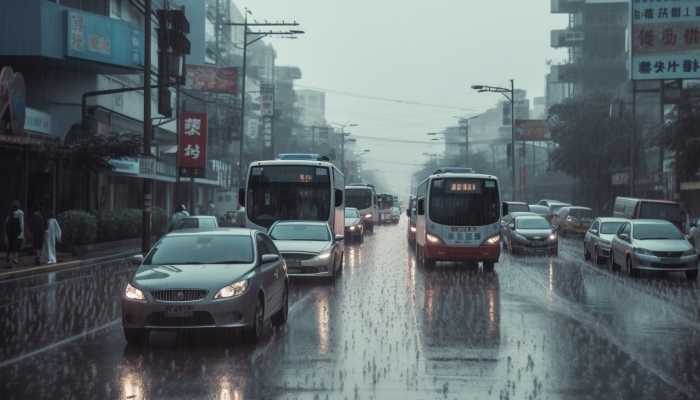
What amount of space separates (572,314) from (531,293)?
3790mm

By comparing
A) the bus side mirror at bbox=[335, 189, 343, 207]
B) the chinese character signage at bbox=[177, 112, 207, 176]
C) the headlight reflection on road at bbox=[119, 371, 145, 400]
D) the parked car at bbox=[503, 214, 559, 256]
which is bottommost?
the headlight reflection on road at bbox=[119, 371, 145, 400]

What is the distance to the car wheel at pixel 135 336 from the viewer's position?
11.1 m

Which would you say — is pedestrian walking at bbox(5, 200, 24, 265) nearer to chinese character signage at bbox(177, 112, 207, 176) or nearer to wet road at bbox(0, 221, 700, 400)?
wet road at bbox(0, 221, 700, 400)

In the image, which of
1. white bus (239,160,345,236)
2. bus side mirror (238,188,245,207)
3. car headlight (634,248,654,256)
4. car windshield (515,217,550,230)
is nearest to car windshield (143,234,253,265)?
car headlight (634,248,654,256)

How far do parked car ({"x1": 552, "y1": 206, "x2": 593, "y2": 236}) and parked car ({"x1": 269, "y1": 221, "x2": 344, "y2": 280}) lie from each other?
28.9 metres

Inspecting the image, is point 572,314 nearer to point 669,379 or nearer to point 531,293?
point 531,293

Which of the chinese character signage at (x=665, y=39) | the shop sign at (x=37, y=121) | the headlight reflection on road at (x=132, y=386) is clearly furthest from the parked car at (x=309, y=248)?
the chinese character signage at (x=665, y=39)

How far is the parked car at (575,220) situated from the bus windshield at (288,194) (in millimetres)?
24289

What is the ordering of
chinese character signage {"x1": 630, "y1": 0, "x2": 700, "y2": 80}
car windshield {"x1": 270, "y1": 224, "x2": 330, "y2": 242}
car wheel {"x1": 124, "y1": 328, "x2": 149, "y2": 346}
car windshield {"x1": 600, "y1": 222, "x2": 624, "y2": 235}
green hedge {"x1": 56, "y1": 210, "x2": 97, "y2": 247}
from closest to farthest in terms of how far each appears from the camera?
car wheel {"x1": 124, "y1": 328, "x2": 149, "y2": 346} → car windshield {"x1": 270, "y1": 224, "x2": 330, "y2": 242} → car windshield {"x1": 600, "y1": 222, "x2": 624, "y2": 235} → green hedge {"x1": 56, "y1": 210, "x2": 97, "y2": 247} → chinese character signage {"x1": 630, "y1": 0, "x2": 700, "y2": 80}

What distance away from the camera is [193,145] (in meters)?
48.4

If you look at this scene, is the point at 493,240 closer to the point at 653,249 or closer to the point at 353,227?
the point at 653,249

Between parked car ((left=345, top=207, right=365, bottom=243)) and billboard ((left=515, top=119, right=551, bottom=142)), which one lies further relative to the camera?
billboard ((left=515, top=119, right=551, bottom=142))

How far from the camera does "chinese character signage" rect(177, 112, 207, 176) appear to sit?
47.4 m

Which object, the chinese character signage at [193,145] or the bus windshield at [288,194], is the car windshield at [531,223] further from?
the chinese character signage at [193,145]
